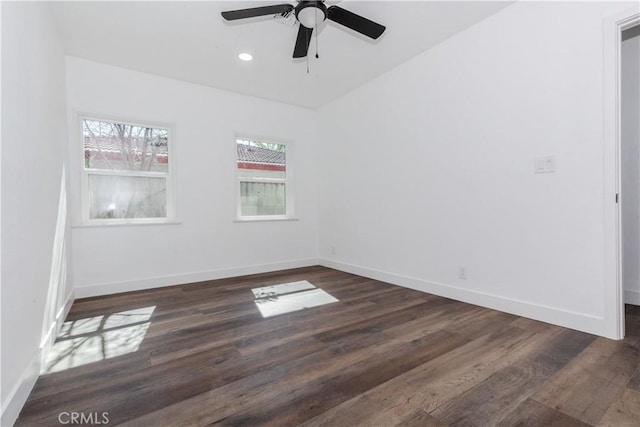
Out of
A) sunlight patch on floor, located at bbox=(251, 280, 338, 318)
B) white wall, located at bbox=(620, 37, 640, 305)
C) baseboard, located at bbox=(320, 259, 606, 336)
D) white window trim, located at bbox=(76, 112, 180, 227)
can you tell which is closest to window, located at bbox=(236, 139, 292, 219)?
white window trim, located at bbox=(76, 112, 180, 227)

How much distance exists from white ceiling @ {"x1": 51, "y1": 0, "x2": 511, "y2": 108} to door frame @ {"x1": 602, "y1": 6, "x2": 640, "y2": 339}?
87 cm

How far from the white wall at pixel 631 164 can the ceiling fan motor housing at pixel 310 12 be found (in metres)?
2.87

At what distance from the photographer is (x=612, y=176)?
2033mm

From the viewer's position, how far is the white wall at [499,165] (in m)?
2.16

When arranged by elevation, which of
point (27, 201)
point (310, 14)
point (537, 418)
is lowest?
point (537, 418)

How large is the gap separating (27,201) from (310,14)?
2103 mm

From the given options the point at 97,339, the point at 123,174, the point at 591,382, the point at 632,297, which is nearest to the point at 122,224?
the point at 123,174

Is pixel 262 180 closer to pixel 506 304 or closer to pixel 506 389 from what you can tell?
pixel 506 304

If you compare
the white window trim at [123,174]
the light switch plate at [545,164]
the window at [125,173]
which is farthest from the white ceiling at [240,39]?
the light switch plate at [545,164]

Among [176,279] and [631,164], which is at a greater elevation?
[631,164]

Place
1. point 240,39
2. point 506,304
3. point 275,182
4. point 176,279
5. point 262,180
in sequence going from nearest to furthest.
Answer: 1. point 506,304
2. point 240,39
3. point 176,279
4. point 262,180
5. point 275,182

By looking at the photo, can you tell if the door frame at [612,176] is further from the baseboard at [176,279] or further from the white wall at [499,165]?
the baseboard at [176,279]

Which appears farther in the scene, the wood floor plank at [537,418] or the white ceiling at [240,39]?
the white ceiling at [240,39]

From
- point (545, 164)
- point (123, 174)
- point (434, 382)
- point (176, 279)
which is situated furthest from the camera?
point (176, 279)
